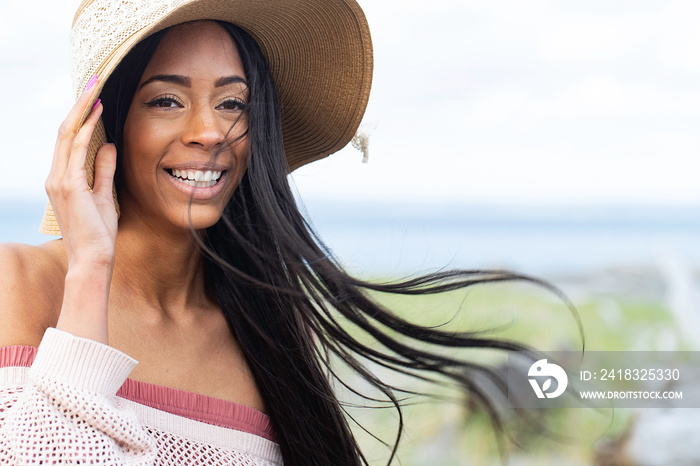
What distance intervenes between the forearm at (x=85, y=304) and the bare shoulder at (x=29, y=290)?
15 centimetres

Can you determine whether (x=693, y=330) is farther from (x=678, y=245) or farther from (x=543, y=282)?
(x=543, y=282)

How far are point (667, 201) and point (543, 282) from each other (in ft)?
67.6

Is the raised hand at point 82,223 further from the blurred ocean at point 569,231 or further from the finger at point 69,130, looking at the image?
the blurred ocean at point 569,231

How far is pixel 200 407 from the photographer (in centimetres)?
179

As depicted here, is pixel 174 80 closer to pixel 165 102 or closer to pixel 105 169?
pixel 165 102

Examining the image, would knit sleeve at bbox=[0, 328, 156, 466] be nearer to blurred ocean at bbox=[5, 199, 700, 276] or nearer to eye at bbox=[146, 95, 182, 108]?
eye at bbox=[146, 95, 182, 108]

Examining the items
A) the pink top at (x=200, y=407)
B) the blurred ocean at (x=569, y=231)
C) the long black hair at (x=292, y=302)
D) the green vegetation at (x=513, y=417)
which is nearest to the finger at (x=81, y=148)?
the long black hair at (x=292, y=302)

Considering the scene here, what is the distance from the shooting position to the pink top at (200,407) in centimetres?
169

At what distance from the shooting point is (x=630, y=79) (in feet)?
60.7

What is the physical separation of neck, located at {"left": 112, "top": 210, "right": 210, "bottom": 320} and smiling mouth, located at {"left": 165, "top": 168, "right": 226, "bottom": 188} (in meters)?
0.21

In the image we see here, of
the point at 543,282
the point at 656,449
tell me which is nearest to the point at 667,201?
the point at 656,449

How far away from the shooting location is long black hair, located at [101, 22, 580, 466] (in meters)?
1.73

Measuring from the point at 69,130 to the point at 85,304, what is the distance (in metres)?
0.41

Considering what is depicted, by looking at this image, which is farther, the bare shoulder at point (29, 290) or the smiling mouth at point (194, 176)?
the smiling mouth at point (194, 176)
